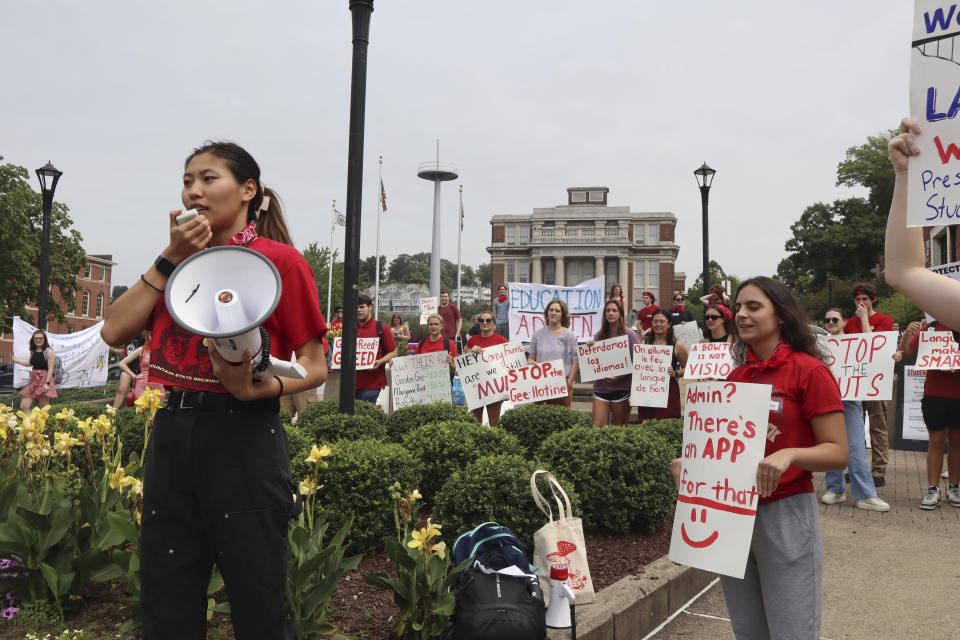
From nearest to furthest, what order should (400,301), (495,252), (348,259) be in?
(348,259), (495,252), (400,301)

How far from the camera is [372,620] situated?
3.56 meters

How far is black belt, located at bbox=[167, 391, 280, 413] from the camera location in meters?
2.01

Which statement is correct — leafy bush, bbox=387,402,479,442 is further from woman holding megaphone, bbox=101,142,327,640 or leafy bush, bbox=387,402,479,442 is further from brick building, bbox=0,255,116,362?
brick building, bbox=0,255,116,362

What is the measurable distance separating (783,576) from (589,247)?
3717 inches

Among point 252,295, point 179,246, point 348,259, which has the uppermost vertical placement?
point 348,259

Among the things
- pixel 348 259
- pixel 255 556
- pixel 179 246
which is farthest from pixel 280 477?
pixel 348 259

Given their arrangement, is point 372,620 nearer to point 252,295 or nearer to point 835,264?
point 252,295

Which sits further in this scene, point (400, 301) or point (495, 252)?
point (400, 301)

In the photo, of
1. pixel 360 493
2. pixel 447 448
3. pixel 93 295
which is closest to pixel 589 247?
pixel 93 295

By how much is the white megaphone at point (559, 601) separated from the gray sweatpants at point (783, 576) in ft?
2.87

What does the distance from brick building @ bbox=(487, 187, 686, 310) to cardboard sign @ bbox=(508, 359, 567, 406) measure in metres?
86.2

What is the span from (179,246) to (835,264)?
63431 mm

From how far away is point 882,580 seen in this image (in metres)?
4.88

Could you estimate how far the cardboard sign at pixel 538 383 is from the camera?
342 inches
